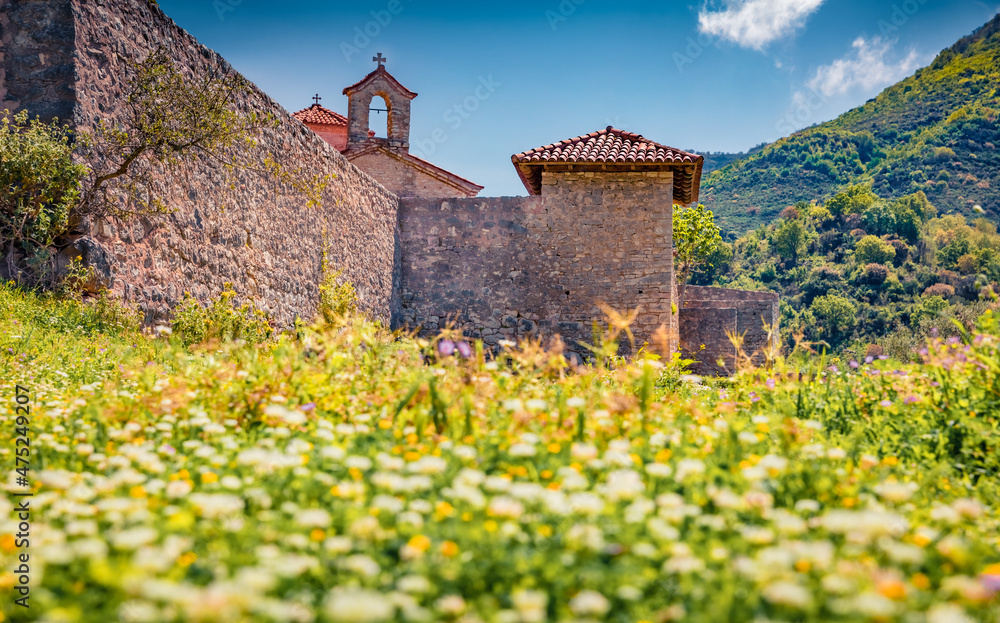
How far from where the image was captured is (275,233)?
9234 millimetres

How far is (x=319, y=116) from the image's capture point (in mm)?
22562

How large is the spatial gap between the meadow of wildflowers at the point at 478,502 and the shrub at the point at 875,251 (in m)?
60.5

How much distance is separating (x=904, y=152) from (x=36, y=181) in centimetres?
8560

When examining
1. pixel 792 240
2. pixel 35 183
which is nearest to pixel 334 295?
pixel 35 183

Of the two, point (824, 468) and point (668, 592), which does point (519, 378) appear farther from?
point (668, 592)

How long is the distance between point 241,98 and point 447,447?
7.02 meters

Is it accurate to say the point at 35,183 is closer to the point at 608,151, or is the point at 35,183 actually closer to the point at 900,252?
the point at 608,151

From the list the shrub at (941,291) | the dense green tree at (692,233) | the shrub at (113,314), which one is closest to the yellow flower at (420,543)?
the shrub at (113,314)

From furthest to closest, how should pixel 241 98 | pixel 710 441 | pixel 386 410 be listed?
1. pixel 241 98
2. pixel 386 410
3. pixel 710 441

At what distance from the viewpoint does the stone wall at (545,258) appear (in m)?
12.2

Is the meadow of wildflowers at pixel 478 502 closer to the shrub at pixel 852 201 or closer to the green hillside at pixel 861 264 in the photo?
the green hillside at pixel 861 264

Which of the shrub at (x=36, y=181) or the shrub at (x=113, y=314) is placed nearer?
the shrub at (x=36, y=181)

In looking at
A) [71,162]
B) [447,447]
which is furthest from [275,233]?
[447,447]

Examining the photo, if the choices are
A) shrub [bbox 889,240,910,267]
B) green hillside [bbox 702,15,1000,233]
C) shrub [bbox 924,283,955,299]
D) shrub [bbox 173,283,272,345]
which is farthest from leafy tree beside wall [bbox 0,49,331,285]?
green hillside [bbox 702,15,1000,233]
